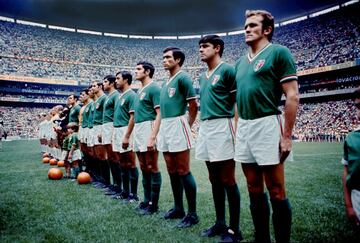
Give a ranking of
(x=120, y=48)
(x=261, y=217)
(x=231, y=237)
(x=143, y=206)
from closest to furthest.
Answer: (x=261, y=217) < (x=231, y=237) < (x=143, y=206) < (x=120, y=48)

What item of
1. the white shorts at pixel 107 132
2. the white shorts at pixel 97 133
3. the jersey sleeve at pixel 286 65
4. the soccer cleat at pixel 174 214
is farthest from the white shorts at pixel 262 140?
the white shorts at pixel 97 133

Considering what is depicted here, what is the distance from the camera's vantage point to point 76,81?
43.8 m

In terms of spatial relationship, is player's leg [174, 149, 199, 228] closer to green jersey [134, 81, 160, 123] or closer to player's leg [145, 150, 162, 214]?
player's leg [145, 150, 162, 214]

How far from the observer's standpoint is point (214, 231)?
11.9ft

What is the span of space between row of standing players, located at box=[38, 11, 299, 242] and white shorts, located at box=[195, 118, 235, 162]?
0.5 inches

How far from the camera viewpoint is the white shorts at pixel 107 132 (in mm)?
6450

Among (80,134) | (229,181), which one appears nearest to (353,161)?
(229,181)

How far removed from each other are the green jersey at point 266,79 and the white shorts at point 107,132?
13.3 feet

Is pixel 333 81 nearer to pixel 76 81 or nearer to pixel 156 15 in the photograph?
pixel 156 15

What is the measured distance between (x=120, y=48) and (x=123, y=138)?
156 feet

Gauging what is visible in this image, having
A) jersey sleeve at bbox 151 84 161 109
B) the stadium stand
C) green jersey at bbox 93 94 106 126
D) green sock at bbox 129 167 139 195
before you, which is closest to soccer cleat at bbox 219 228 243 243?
jersey sleeve at bbox 151 84 161 109

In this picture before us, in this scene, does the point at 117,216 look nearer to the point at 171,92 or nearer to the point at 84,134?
the point at 171,92

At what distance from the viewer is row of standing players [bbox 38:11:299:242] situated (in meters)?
2.79

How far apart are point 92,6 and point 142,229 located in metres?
43.8
